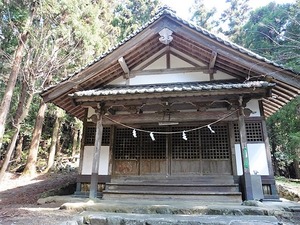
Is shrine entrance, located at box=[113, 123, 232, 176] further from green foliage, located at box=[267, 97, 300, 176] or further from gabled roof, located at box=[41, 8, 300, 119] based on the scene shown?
green foliage, located at box=[267, 97, 300, 176]

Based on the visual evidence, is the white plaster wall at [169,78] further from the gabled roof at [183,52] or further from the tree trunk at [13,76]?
the tree trunk at [13,76]

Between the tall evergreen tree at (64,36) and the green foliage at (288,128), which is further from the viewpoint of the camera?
the green foliage at (288,128)

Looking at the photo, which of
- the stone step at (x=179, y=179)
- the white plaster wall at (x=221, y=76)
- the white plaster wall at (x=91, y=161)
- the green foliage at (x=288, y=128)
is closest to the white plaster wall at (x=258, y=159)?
the stone step at (x=179, y=179)

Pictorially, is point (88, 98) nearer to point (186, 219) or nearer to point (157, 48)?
point (157, 48)

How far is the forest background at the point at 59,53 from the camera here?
8.52m

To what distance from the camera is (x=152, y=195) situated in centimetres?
742

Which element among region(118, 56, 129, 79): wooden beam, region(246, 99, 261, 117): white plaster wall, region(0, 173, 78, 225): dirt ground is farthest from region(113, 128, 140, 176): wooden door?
region(246, 99, 261, 117): white plaster wall

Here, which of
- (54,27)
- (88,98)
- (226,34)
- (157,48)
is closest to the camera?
(88,98)

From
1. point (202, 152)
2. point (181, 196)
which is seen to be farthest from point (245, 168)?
point (181, 196)

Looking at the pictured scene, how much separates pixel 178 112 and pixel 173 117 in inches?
9.2

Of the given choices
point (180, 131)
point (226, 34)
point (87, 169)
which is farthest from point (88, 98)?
point (226, 34)

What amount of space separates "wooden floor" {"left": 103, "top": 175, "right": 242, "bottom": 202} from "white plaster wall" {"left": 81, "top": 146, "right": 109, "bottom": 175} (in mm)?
562

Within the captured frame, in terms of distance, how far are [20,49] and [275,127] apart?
1617cm

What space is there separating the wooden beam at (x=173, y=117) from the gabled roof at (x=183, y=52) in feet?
4.61
